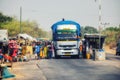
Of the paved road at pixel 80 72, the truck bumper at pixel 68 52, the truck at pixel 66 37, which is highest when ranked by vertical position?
the truck at pixel 66 37

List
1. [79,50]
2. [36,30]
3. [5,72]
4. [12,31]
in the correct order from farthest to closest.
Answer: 1. [36,30]
2. [12,31]
3. [79,50]
4. [5,72]

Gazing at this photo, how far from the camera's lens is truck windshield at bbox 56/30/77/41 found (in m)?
33.7

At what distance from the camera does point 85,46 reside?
34938mm

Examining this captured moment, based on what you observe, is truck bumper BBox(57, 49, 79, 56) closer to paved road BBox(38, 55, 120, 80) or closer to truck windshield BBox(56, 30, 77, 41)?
truck windshield BBox(56, 30, 77, 41)

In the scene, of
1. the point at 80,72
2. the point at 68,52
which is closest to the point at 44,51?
the point at 68,52

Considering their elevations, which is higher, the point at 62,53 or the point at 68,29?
the point at 68,29

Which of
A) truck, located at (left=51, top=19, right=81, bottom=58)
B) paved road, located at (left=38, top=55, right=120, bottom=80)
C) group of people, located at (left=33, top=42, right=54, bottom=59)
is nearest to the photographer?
paved road, located at (left=38, top=55, right=120, bottom=80)

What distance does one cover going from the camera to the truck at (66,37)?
111 feet

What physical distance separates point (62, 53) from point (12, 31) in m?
67.9

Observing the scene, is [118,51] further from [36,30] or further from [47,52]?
[36,30]

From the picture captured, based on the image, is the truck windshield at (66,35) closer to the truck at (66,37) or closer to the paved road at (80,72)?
the truck at (66,37)

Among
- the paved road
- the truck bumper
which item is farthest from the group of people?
the paved road

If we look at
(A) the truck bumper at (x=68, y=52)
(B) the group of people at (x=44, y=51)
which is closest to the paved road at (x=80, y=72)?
(A) the truck bumper at (x=68, y=52)

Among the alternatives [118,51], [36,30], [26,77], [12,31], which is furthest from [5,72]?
[36,30]
